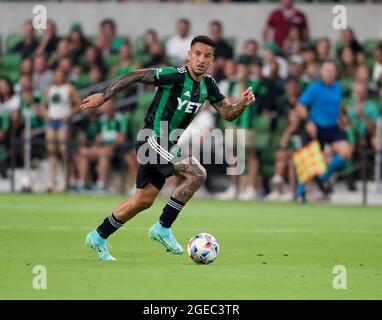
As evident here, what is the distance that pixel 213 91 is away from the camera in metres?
12.9

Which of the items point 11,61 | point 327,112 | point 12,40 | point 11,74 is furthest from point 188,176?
point 12,40

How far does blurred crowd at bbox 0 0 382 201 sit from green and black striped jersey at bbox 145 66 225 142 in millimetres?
10391

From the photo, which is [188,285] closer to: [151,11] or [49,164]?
[49,164]

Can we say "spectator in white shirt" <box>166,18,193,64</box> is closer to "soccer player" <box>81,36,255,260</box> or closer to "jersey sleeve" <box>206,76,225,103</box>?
"jersey sleeve" <box>206,76,225,103</box>

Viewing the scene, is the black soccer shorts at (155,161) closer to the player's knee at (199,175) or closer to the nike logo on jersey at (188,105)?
the player's knee at (199,175)

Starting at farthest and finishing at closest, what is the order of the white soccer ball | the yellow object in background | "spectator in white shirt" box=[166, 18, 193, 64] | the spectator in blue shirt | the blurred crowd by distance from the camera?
1. "spectator in white shirt" box=[166, 18, 193, 64]
2. the blurred crowd
3. the yellow object in background
4. the spectator in blue shirt
5. the white soccer ball

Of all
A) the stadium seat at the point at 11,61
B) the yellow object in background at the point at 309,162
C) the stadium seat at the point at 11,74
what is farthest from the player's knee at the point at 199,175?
the stadium seat at the point at 11,61

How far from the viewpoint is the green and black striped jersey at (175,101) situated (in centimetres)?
1257

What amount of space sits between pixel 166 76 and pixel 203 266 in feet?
6.74

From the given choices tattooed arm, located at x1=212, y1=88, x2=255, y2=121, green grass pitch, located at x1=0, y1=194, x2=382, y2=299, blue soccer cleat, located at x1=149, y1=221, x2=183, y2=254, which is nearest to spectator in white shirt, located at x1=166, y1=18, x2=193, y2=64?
green grass pitch, located at x1=0, y1=194, x2=382, y2=299

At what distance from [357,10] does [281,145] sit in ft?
13.2

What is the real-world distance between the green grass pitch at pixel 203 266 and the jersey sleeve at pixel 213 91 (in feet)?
5.65

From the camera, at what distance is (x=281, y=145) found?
23.4 m

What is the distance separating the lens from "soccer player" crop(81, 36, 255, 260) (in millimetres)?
12383
